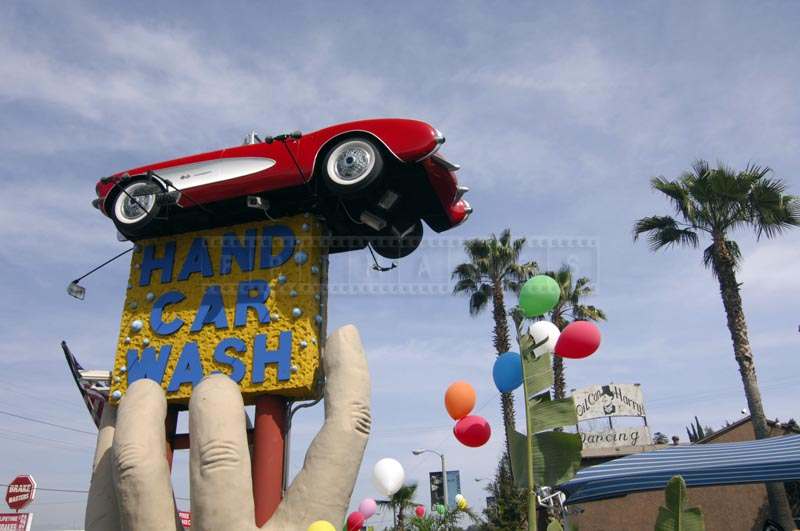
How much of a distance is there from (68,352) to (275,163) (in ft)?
16.8

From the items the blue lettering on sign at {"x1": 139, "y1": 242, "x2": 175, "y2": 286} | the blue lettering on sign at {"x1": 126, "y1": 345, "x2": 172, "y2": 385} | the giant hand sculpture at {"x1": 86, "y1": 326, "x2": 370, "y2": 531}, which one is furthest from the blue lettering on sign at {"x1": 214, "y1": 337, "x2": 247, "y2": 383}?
the blue lettering on sign at {"x1": 139, "y1": 242, "x2": 175, "y2": 286}

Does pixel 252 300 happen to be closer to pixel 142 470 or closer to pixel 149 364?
pixel 149 364

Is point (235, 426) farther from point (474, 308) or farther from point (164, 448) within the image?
point (474, 308)

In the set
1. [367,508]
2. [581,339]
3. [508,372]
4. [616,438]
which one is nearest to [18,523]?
[367,508]

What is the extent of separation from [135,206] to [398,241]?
154 inches

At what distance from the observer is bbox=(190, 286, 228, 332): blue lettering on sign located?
845cm

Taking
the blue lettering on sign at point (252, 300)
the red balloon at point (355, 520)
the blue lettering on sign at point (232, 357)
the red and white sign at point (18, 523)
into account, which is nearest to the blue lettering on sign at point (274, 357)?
the blue lettering on sign at point (232, 357)

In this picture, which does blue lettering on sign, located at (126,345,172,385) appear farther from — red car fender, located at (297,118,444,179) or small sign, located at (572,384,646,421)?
small sign, located at (572,384,646,421)

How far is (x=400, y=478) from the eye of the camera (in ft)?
29.8

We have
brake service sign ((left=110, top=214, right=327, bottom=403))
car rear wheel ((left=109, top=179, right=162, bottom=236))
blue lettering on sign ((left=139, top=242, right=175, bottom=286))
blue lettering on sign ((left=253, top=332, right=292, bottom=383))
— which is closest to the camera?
blue lettering on sign ((left=253, top=332, right=292, bottom=383))

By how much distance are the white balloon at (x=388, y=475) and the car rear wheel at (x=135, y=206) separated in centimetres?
484

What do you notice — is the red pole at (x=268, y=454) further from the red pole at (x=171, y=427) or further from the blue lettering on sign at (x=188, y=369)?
the red pole at (x=171, y=427)

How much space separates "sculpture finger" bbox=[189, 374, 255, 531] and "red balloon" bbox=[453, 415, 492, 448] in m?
2.51

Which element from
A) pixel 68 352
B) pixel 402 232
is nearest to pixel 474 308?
pixel 402 232
